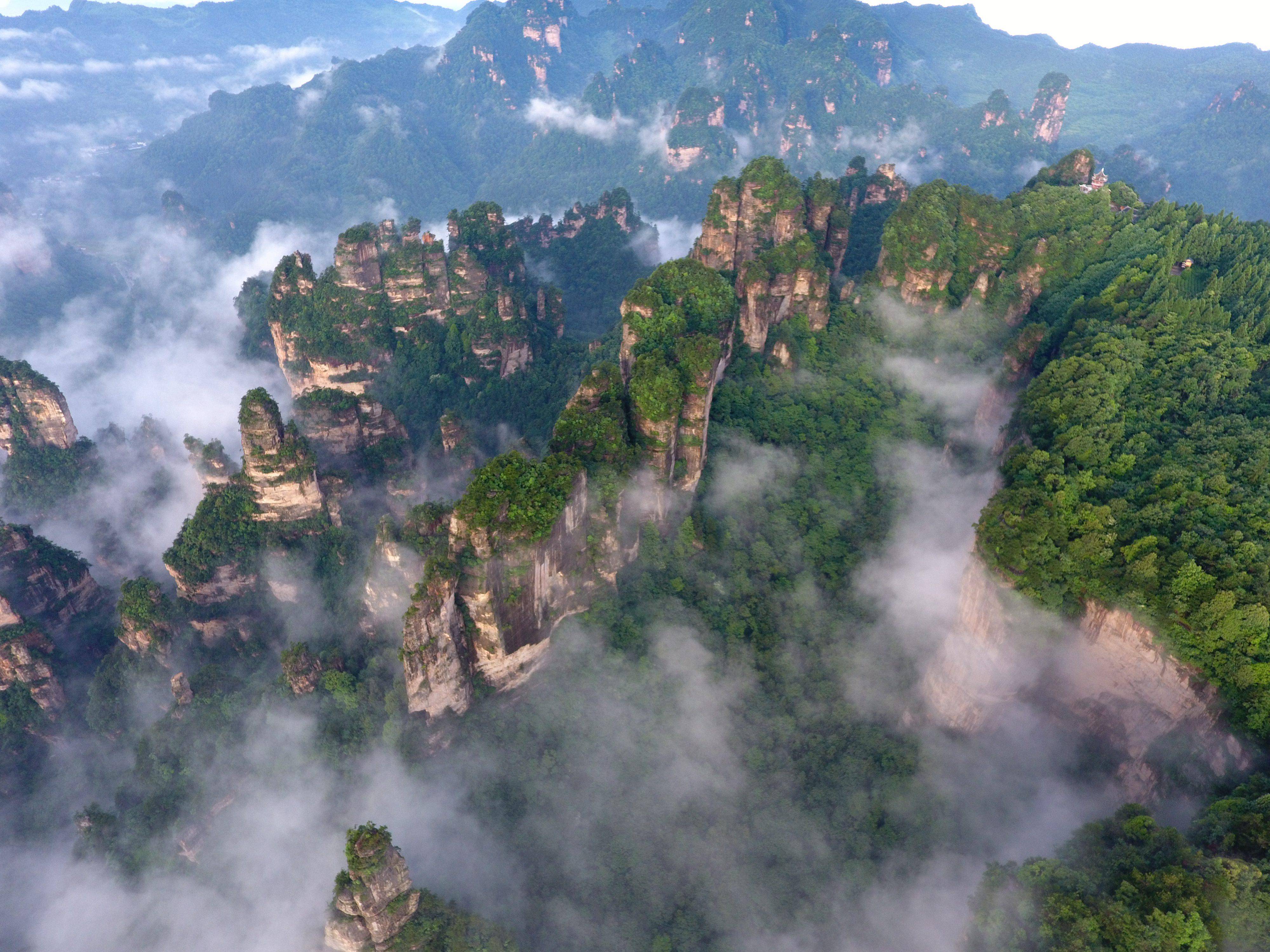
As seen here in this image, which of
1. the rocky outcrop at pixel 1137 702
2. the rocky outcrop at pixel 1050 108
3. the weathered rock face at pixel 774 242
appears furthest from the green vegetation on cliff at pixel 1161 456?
the rocky outcrop at pixel 1050 108

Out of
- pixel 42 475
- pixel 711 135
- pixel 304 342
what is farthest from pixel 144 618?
pixel 711 135

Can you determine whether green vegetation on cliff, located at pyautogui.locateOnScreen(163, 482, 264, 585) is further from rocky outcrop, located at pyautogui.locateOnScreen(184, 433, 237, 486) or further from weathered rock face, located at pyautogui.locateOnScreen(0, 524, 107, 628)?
weathered rock face, located at pyautogui.locateOnScreen(0, 524, 107, 628)

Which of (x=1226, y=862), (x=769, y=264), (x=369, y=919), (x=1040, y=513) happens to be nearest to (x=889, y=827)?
(x=1226, y=862)

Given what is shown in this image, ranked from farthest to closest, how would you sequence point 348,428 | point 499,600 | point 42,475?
1. point 42,475
2. point 348,428
3. point 499,600

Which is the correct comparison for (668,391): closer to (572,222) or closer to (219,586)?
(219,586)

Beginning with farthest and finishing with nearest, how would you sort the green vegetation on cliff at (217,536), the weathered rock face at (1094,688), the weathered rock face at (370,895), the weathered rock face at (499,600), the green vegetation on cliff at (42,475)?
the green vegetation on cliff at (42,475) → the green vegetation on cliff at (217,536) → the weathered rock face at (499,600) → the weathered rock face at (370,895) → the weathered rock face at (1094,688)

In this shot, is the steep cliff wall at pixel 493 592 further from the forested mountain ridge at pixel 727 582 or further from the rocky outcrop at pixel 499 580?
the forested mountain ridge at pixel 727 582
